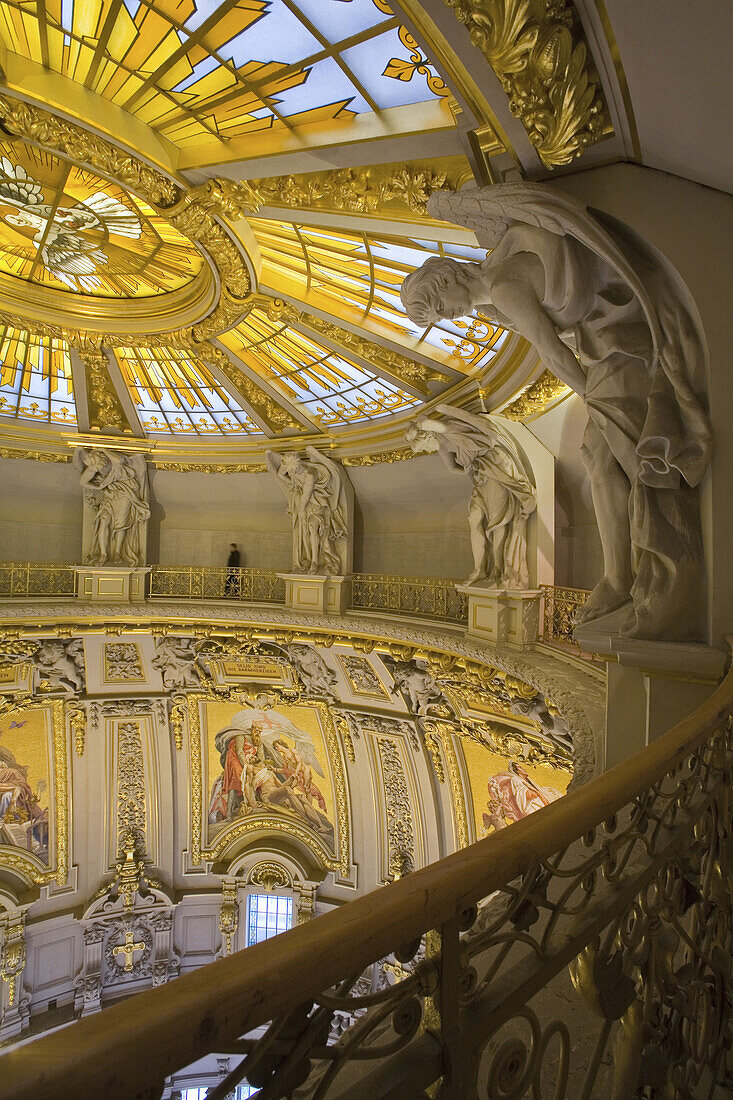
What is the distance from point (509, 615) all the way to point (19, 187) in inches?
311

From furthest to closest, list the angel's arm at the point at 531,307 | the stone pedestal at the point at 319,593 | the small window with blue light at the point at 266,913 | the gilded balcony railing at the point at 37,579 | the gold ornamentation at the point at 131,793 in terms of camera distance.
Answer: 1. the gold ornamentation at the point at 131,793
2. the small window with blue light at the point at 266,913
3. the gilded balcony railing at the point at 37,579
4. the stone pedestal at the point at 319,593
5. the angel's arm at the point at 531,307

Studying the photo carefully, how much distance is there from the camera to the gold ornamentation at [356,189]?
4.87 m

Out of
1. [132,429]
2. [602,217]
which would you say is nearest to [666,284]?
[602,217]

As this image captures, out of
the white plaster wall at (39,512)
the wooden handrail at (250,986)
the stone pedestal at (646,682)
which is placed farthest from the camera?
the white plaster wall at (39,512)

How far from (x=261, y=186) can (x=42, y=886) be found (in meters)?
14.4

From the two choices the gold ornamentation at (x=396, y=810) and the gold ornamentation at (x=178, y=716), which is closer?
the gold ornamentation at (x=396, y=810)

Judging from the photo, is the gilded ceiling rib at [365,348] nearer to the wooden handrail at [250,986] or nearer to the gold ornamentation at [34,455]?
the gold ornamentation at [34,455]

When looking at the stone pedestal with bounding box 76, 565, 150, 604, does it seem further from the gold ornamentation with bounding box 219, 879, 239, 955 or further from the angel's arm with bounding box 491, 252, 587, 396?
the angel's arm with bounding box 491, 252, 587, 396

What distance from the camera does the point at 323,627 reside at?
1034 cm

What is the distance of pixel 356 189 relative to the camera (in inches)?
208

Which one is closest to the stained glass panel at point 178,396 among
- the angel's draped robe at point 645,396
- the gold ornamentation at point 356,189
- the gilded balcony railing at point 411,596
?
the gilded balcony railing at point 411,596

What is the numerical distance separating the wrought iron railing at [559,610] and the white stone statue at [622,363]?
333 centimetres

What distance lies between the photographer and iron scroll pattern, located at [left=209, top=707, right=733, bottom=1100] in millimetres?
926

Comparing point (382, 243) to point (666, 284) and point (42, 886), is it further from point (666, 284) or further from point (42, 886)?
point (42, 886)
